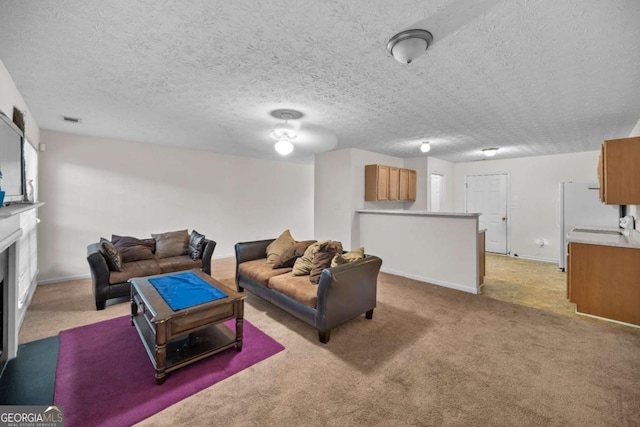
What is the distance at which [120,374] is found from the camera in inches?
80.0

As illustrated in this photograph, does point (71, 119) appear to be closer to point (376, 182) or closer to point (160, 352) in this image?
point (160, 352)

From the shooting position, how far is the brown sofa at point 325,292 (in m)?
2.47

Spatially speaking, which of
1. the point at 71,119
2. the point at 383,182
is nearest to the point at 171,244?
the point at 71,119

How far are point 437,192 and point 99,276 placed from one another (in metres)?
7.01

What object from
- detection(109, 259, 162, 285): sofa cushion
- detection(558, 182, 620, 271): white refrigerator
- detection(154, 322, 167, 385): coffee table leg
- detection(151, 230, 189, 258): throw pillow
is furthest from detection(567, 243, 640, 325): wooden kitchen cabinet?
detection(151, 230, 189, 258): throw pillow

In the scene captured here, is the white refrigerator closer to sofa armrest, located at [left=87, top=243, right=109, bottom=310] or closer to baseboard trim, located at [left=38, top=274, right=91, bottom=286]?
sofa armrest, located at [left=87, top=243, right=109, bottom=310]

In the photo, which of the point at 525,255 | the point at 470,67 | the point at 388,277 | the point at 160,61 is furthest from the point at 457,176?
the point at 160,61

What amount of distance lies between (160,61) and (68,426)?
2541 mm

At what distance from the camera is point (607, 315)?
2959 mm

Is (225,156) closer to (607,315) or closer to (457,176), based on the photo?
(457,176)

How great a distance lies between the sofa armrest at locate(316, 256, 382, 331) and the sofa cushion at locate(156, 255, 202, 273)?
242 centimetres

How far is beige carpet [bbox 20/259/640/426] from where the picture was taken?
1658 mm

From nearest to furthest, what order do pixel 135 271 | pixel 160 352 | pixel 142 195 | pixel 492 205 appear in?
pixel 160 352 < pixel 135 271 < pixel 142 195 < pixel 492 205

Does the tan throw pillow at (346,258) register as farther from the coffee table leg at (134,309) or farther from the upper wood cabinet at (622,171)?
the upper wood cabinet at (622,171)
